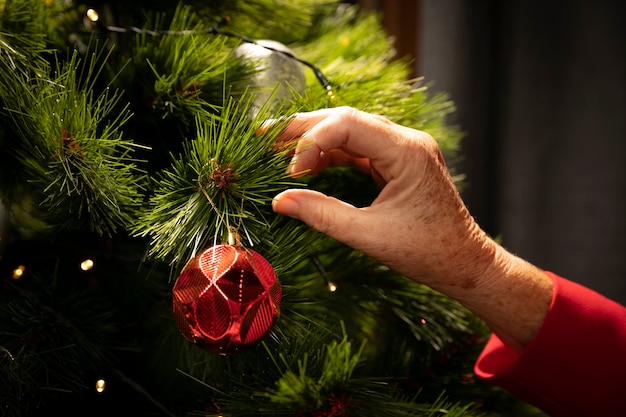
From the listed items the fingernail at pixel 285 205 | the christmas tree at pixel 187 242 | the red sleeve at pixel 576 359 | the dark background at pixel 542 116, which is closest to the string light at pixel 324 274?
the christmas tree at pixel 187 242

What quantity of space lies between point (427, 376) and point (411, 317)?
6 centimetres

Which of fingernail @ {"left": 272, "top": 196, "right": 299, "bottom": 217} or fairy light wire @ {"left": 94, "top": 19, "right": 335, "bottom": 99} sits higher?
fairy light wire @ {"left": 94, "top": 19, "right": 335, "bottom": 99}

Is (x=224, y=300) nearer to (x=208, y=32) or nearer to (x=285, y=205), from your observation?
(x=285, y=205)

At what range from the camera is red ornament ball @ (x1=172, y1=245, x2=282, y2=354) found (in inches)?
14.6

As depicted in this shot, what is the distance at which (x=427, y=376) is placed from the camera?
0.60 metres

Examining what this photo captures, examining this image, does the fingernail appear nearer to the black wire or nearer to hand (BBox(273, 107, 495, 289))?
hand (BBox(273, 107, 495, 289))

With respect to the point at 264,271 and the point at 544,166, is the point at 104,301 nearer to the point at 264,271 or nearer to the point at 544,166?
the point at 264,271

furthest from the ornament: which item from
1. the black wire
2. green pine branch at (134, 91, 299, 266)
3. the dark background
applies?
the dark background

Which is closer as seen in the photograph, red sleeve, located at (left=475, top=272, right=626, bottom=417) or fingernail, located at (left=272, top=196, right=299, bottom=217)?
fingernail, located at (left=272, top=196, right=299, bottom=217)

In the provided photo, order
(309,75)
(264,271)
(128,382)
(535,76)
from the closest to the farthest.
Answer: (264,271), (128,382), (309,75), (535,76)

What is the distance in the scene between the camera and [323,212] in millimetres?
449

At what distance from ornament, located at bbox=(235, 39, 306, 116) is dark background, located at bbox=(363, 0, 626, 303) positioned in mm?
935

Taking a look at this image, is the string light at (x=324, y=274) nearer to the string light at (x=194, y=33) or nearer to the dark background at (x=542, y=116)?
the string light at (x=194, y=33)

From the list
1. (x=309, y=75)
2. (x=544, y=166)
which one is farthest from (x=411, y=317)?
(x=544, y=166)
